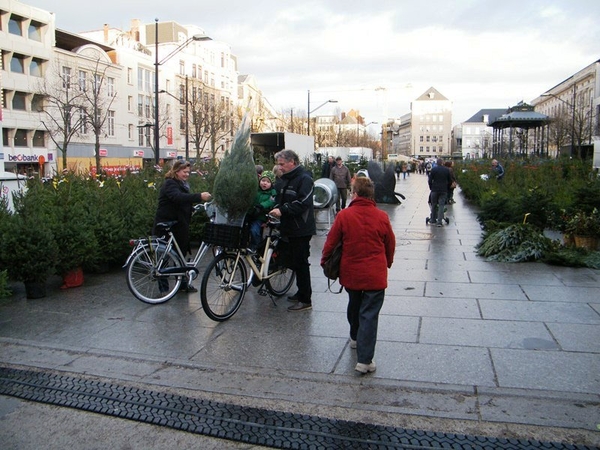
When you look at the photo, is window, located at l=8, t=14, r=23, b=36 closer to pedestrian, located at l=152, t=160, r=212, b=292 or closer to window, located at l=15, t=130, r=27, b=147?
window, located at l=15, t=130, r=27, b=147

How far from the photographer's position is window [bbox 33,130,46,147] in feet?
163

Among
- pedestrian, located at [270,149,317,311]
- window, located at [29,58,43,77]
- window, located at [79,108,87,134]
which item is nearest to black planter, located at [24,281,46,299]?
pedestrian, located at [270,149,317,311]

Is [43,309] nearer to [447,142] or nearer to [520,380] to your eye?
[520,380]

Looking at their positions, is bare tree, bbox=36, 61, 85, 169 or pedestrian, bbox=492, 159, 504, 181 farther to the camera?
bare tree, bbox=36, 61, 85, 169

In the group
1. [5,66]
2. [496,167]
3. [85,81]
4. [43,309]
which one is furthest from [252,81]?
[43,309]

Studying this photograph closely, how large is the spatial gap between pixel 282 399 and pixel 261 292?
2.68 meters

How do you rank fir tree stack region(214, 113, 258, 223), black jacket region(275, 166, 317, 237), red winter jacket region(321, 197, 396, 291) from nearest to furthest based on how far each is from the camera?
1. red winter jacket region(321, 197, 396, 291)
2. black jacket region(275, 166, 317, 237)
3. fir tree stack region(214, 113, 258, 223)

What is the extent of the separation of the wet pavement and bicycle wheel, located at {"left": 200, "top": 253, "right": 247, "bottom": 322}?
0.17 metres

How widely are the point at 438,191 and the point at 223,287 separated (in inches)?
382

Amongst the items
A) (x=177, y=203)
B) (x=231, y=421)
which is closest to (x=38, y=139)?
(x=177, y=203)

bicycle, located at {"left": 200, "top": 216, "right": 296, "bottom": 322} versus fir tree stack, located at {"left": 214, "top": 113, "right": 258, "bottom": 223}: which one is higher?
fir tree stack, located at {"left": 214, "top": 113, "right": 258, "bottom": 223}

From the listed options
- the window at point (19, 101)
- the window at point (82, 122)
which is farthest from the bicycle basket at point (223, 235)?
the window at point (19, 101)

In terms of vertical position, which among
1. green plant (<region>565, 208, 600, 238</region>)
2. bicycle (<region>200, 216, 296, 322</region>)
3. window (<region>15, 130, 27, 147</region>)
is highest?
window (<region>15, 130, 27, 147</region>)

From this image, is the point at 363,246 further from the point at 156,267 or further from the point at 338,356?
the point at 156,267
